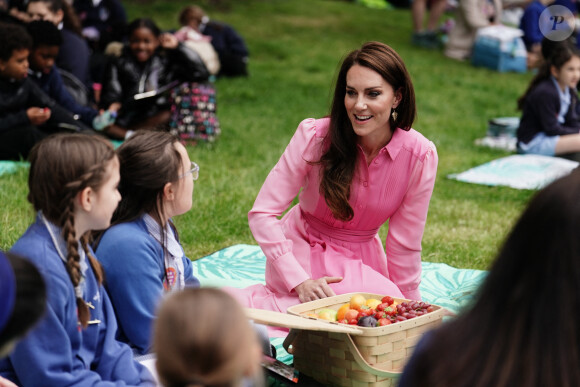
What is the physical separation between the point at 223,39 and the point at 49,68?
3968 millimetres

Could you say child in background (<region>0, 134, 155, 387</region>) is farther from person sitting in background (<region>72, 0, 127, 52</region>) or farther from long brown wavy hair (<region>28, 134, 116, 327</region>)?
person sitting in background (<region>72, 0, 127, 52</region>)

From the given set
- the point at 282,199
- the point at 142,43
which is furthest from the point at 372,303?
the point at 142,43

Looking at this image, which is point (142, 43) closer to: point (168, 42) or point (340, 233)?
point (168, 42)

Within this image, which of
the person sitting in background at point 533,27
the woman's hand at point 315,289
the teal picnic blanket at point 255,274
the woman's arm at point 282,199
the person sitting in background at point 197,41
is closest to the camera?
the woman's hand at point 315,289

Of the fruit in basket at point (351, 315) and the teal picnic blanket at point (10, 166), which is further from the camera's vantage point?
the teal picnic blanket at point (10, 166)

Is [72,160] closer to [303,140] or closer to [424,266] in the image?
[303,140]

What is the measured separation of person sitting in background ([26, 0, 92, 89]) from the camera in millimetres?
7441

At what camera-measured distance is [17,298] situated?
1.65 m

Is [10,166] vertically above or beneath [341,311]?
beneath

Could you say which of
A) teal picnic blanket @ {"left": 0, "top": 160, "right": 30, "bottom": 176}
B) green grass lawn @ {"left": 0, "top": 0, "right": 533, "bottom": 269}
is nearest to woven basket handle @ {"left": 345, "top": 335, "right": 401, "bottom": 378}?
green grass lawn @ {"left": 0, "top": 0, "right": 533, "bottom": 269}

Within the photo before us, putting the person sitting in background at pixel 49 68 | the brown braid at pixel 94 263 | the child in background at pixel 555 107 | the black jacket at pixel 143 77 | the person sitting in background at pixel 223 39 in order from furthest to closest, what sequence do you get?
1. the person sitting in background at pixel 223 39
2. the black jacket at pixel 143 77
3. the child in background at pixel 555 107
4. the person sitting in background at pixel 49 68
5. the brown braid at pixel 94 263

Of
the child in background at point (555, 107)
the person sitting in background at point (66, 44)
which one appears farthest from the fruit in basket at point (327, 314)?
the person sitting in background at point (66, 44)

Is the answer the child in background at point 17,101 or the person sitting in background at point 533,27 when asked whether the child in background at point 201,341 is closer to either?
the child in background at point 17,101

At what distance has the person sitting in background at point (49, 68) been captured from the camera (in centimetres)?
672
